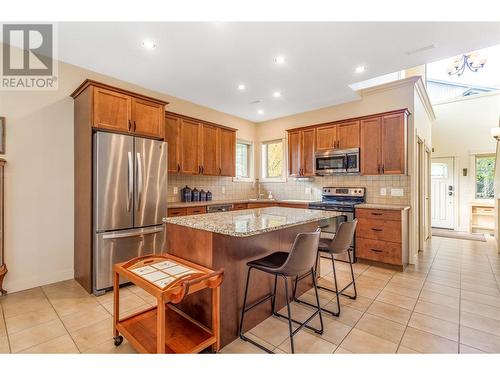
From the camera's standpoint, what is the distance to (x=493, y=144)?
6.32 m

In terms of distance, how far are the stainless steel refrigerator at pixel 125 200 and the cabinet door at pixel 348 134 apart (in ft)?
9.93

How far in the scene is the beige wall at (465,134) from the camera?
6387 millimetres

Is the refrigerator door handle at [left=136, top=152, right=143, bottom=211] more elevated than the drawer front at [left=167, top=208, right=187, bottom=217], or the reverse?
the refrigerator door handle at [left=136, top=152, right=143, bottom=211]

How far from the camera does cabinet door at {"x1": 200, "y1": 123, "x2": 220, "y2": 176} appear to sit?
4477 mm

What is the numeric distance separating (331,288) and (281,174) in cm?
324

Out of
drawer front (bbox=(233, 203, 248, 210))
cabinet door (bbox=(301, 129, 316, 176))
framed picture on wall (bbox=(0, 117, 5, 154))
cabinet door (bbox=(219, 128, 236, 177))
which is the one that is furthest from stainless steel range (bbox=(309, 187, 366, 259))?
framed picture on wall (bbox=(0, 117, 5, 154))

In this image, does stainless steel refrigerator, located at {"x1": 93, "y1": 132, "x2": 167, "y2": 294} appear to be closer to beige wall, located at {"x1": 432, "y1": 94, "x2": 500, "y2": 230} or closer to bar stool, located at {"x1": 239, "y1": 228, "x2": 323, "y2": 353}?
bar stool, located at {"x1": 239, "y1": 228, "x2": 323, "y2": 353}

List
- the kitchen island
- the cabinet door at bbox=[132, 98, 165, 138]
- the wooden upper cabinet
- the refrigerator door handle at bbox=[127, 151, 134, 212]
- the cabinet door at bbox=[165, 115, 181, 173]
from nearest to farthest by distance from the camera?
the kitchen island < the wooden upper cabinet < the refrigerator door handle at bbox=[127, 151, 134, 212] < the cabinet door at bbox=[132, 98, 165, 138] < the cabinet door at bbox=[165, 115, 181, 173]

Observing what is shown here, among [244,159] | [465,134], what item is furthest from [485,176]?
[244,159]

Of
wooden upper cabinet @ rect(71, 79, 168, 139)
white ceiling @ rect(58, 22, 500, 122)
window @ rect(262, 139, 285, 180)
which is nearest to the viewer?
white ceiling @ rect(58, 22, 500, 122)

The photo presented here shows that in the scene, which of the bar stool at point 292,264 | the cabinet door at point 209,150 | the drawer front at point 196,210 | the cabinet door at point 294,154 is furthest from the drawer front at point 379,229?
the cabinet door at point 209,150

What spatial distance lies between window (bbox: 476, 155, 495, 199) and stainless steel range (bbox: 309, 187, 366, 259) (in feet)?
15.1

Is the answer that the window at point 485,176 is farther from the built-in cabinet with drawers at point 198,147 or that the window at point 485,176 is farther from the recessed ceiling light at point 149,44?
the recessed ceiling light at point 149,44
